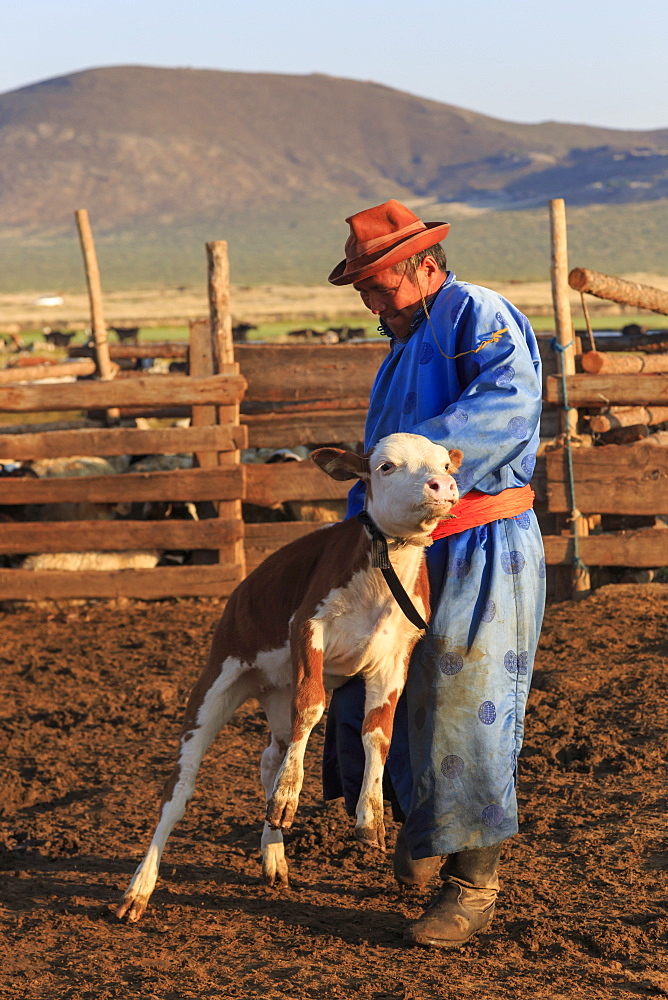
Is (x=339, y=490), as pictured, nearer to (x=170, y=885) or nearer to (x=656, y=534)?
(x=656, y=534)

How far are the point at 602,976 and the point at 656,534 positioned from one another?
4.85 m

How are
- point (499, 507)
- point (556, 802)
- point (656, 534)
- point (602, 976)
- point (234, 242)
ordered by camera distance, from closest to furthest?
point (602, 976), point (499, 507), point (556, 802), point (656, 534), point (234, 242)

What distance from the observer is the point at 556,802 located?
452 centimetres

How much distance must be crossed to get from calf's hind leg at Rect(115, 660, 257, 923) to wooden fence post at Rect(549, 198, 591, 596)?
4291mm

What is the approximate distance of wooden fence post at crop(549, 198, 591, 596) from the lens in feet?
25.4

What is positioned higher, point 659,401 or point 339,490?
point 659,401

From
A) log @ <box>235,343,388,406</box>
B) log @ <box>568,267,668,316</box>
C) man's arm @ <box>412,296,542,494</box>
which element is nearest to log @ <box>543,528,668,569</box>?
log @ <box>568,267,668,316</box>

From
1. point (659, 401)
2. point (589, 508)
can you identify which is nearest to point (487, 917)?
point (589, 508)

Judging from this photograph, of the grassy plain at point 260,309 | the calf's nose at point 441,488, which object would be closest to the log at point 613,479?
the calf's nose at point 441,488

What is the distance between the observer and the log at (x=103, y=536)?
823 cm

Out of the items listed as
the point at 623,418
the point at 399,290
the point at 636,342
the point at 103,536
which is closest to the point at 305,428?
the point at 103,536

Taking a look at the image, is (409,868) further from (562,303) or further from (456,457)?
(562,303)

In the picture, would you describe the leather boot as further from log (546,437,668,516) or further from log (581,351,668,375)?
log (581,351,668,375)

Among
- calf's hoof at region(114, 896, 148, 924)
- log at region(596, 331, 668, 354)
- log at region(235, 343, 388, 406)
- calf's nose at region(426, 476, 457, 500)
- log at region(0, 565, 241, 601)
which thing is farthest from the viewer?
log at region(596, 331, 668, 354)
